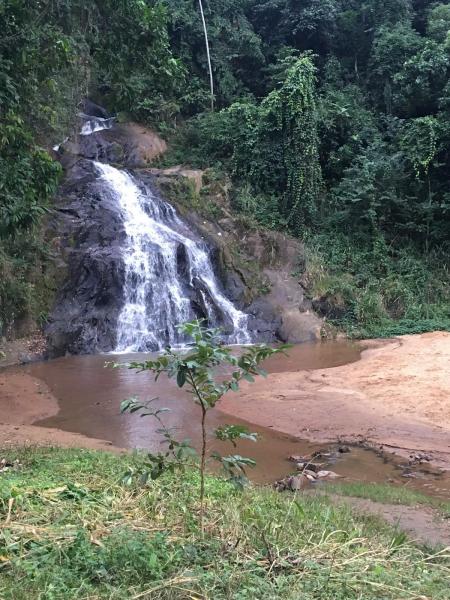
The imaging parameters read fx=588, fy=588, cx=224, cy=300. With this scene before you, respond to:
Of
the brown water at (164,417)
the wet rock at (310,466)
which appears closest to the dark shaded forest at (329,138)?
the brown water at (164,417)

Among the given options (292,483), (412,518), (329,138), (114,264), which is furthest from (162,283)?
(412,518)

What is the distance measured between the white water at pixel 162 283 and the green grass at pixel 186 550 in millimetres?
12763

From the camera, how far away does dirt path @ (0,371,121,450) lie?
8625 mm

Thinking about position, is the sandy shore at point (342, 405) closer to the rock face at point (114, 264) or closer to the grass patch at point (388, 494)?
the grass patch at point (388, 494)

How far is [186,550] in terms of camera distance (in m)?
3.52

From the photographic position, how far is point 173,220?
21.2 meters

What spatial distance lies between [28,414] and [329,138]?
63.8 feet

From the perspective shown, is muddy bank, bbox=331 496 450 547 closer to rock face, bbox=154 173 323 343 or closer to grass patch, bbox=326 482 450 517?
grass patch, bbox=326 482 450 517

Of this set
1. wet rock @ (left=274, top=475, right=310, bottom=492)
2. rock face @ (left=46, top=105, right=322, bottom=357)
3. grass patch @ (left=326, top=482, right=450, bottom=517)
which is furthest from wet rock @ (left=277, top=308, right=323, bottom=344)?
grass patch @ (left=326, top=482, right=450, bottom=517)

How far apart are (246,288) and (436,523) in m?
15.1

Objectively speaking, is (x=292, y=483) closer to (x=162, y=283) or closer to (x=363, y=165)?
(x=162, y=283)

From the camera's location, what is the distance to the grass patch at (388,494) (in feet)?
20.0

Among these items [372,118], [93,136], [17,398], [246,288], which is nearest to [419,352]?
[246,288]

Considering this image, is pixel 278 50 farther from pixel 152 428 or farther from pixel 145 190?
pixel 152 428
